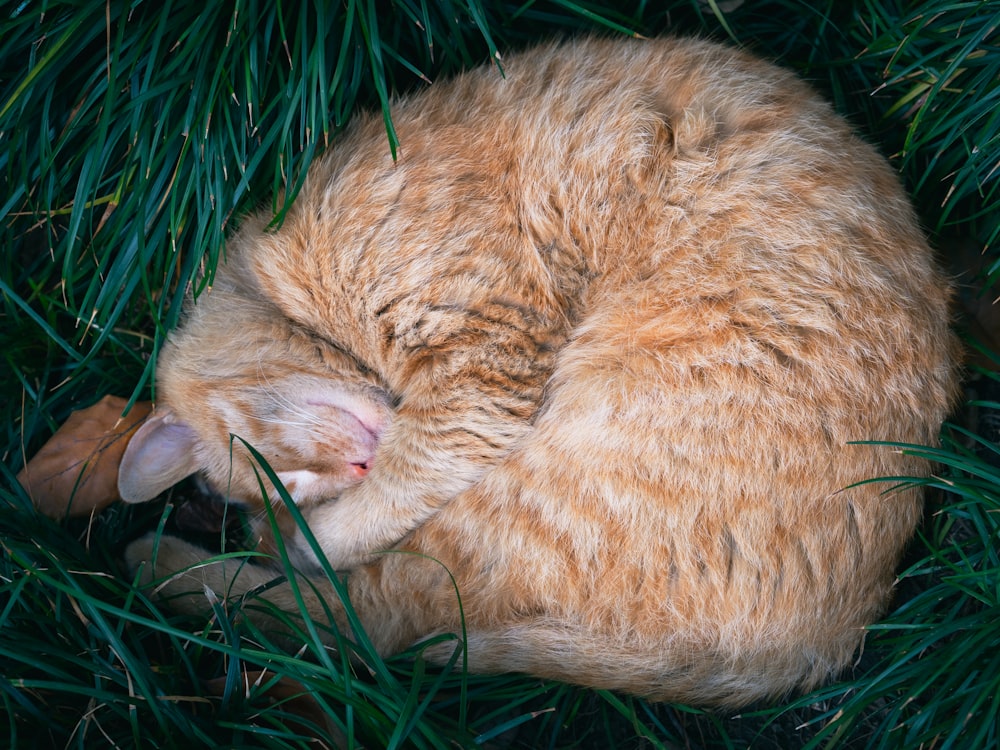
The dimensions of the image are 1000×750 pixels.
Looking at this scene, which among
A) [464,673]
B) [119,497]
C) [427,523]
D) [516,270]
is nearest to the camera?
[464,673]

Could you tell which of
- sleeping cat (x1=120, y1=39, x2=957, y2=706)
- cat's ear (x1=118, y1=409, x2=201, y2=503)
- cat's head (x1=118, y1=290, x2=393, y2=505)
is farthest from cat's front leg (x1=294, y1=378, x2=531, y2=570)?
cat's ear (x1=118, y1=409, x2=201, y2=503)

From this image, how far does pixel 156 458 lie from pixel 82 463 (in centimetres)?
36

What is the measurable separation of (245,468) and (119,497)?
2.07 ft

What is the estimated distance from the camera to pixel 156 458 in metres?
2.78

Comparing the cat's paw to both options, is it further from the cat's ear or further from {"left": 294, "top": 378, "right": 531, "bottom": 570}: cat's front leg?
{"left": 294, "top": 378, "right": 531, "bottom": 570}: cat's front leg

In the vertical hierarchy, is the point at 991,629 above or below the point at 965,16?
below

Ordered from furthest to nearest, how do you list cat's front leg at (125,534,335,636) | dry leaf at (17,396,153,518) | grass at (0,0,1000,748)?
1. dry leaf at (17,396,153,518)
2. cat's front leg at (125,534,335,636)
3. grass at (0,0,1000,748)

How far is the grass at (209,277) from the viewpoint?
2354 mm

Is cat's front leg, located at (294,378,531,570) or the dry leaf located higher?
the dry leaf

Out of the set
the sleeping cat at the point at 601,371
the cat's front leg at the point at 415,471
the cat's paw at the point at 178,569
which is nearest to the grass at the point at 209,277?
the cat's paw at the point at 178,569

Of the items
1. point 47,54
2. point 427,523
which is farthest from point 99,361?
point 427,523

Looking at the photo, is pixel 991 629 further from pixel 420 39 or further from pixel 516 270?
pixel 420 39

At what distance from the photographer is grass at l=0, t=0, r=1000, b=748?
235 centimetres

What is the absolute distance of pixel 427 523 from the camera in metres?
2.72
